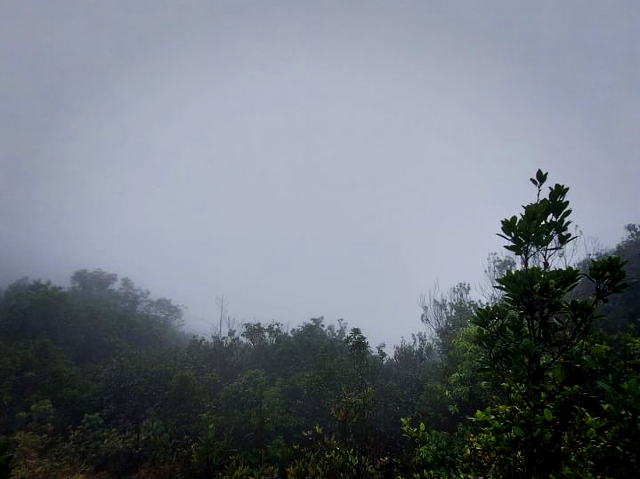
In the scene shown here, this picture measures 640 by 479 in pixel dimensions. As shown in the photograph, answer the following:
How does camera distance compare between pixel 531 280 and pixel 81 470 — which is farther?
pixel 81 470

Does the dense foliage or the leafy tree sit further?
the dense foliage

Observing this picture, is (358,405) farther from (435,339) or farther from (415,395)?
(435,339)

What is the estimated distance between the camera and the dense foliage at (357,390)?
310 cm

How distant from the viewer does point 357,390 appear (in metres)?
12.2

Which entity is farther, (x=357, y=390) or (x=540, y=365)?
(x=357, y=390)

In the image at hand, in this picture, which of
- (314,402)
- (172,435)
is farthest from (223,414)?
(314,402)

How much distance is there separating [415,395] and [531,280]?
41.8 ft

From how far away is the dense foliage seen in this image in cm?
310

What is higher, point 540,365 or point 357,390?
point 540,365

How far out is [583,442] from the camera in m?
2.89

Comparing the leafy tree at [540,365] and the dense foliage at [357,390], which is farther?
the dense foliage at [357,390]

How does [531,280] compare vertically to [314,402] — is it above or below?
above

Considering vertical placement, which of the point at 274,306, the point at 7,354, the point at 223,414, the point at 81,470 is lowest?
the point at 81,470

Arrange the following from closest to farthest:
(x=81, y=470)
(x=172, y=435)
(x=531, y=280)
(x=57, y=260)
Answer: (x=531, y=280), (x=81, y=470), (x=172, y=435), (x=57, y=260)
